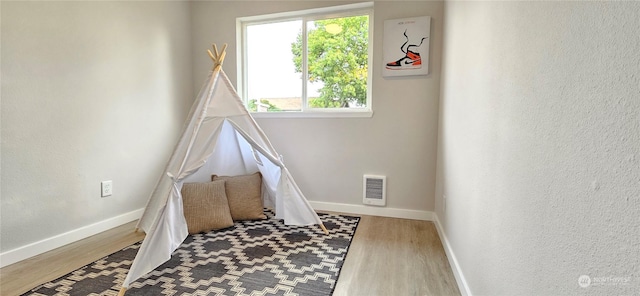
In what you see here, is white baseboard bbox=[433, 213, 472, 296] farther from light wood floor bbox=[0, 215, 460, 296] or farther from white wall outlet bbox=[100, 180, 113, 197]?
white wall outlet bbox=[100, 180, 113, 197]

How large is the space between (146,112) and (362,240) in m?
2.40

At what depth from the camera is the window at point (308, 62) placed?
2975 millimetres

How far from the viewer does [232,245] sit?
2.19 meters

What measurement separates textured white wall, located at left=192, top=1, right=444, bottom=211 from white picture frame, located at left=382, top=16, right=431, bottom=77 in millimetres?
59

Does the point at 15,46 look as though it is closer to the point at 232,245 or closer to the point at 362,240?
the point at 232,245

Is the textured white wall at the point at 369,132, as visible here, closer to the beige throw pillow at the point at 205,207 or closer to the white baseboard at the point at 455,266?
the white baseboard at the point at 455,266

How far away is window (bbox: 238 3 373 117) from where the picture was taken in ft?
9.76

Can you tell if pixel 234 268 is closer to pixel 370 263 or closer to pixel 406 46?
pixel 370 263

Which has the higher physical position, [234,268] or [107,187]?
[107,187]

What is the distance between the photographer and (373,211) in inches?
117

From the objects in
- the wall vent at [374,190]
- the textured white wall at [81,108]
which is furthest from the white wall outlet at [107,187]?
the wall vent at [374,190]

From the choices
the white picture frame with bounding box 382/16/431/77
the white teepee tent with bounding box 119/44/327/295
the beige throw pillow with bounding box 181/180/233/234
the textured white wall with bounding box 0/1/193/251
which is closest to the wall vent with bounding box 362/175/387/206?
the white teepee tent with bounding box 119/44/327/295

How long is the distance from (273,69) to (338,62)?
0.77 m

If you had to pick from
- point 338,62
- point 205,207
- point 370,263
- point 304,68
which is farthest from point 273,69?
point 370,263
